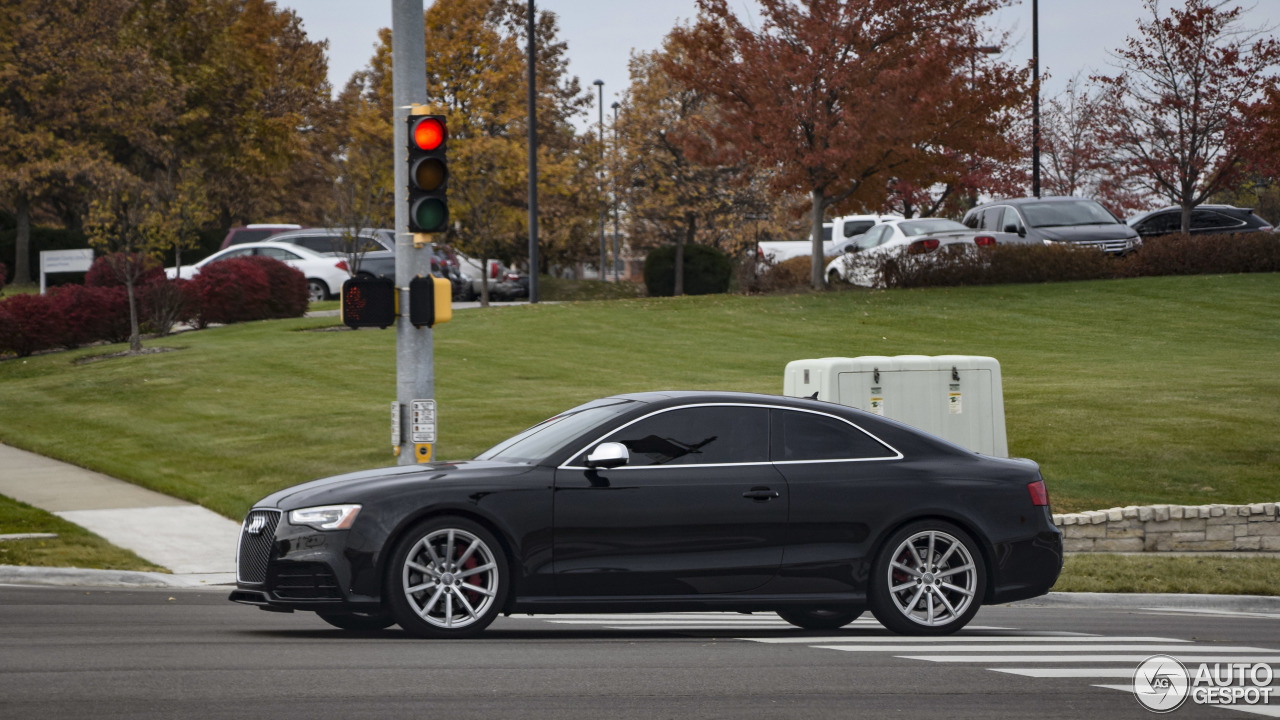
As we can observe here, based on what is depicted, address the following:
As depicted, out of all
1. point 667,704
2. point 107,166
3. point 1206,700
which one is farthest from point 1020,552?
point 107,166

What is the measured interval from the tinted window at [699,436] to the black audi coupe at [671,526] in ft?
0.04

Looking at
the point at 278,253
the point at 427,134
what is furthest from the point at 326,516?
the point at 278,253

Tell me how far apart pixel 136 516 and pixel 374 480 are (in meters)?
6.60

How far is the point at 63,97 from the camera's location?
4731 cm

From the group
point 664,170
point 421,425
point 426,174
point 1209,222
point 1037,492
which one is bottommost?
point 1037,492

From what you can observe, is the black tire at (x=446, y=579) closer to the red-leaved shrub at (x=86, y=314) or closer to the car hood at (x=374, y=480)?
the car hood at (x=374, y=480)

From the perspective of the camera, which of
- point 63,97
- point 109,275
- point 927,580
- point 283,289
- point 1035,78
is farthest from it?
point 63,97

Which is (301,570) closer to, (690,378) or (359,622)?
(359,622)

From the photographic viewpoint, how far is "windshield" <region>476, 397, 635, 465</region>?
8539 millimetres

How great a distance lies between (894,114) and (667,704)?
2721 cm

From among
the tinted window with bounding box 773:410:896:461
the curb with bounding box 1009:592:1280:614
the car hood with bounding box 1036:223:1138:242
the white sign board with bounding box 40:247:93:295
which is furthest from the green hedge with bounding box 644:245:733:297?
the tinted window with bounding box 773:410:896:461

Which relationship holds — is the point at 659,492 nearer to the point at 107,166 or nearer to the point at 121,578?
the point at 121,578

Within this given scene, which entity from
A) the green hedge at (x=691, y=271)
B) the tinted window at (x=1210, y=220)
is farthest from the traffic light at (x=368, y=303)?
the green hedge at (x=691, y=271)

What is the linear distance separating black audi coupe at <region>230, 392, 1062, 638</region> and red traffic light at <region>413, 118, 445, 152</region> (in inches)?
127
